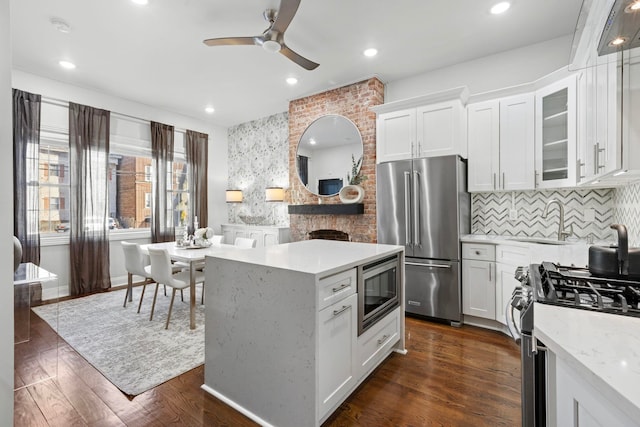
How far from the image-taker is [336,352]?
1.68m

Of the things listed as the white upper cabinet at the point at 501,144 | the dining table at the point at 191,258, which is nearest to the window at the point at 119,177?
the dining table at the point at 191,258

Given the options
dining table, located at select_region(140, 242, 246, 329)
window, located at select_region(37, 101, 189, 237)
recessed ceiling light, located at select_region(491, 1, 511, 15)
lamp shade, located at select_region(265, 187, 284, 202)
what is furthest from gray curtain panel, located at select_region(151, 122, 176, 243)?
recessed ceiling light, located at select_region(491, 1, 511, 15)

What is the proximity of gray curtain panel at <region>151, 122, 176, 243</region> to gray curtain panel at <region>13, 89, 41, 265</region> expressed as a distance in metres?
1.45

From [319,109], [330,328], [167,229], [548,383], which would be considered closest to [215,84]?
[319,109]

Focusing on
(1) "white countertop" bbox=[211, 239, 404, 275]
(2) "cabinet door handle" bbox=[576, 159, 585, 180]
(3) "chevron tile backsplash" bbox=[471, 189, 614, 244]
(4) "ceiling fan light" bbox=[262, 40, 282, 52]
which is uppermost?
(4) "ceiling fan light" bbox=[262, 40, 282, 52]

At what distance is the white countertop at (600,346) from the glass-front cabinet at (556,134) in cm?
240

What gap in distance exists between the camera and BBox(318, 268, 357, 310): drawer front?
1550 mm

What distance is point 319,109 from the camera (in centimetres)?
456

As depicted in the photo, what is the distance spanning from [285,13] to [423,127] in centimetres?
192

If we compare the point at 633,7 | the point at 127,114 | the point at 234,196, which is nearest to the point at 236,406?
the point at 633,7

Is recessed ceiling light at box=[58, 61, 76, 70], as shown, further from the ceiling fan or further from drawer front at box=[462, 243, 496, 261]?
drawer front at box=[462, 243, 496, 261]

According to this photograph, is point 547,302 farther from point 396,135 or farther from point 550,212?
point 396,135

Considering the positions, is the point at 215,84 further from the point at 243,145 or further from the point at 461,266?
the point at 461,266

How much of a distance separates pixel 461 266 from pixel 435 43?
2.44 m
